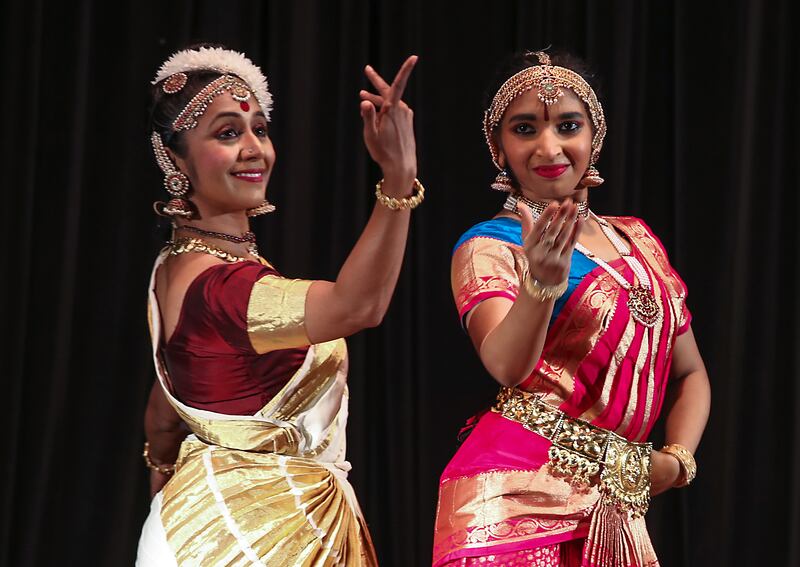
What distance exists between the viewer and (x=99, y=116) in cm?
299

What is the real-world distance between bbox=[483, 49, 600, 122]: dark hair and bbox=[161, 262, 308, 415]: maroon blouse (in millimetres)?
546

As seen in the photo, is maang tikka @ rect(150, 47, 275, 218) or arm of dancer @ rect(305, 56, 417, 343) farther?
maang tikka @ rect(150, 47, 275, 218)

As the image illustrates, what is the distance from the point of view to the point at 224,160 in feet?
6.29

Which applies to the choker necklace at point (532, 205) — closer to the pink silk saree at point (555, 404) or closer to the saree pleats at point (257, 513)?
the pink silk saree at point (555, 404)

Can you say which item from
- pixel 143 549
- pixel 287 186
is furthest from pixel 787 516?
pixel 143 549

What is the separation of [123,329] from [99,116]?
1.94 ft

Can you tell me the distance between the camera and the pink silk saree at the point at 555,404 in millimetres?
1754

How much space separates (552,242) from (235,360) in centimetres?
62

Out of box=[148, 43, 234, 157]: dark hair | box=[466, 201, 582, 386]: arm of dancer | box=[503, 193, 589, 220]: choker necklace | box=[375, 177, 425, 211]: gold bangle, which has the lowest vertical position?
box=[466, 201, 582, 386]: arm of dancer

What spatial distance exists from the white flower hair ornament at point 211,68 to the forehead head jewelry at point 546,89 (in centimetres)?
43

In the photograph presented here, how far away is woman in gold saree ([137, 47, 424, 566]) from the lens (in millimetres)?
1761

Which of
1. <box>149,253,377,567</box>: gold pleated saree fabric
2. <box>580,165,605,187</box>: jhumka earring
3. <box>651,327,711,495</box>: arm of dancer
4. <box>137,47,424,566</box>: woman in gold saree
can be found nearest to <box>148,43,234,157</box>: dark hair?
<box>137,47,424,566</box>: woman in gold saree

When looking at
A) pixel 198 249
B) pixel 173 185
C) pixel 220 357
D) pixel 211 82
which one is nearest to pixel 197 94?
pixel 211 82

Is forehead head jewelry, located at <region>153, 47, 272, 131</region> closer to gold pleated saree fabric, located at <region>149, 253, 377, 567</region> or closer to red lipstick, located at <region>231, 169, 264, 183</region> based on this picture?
red lipstick, located at <region>231, 169, 264, 183</region>
